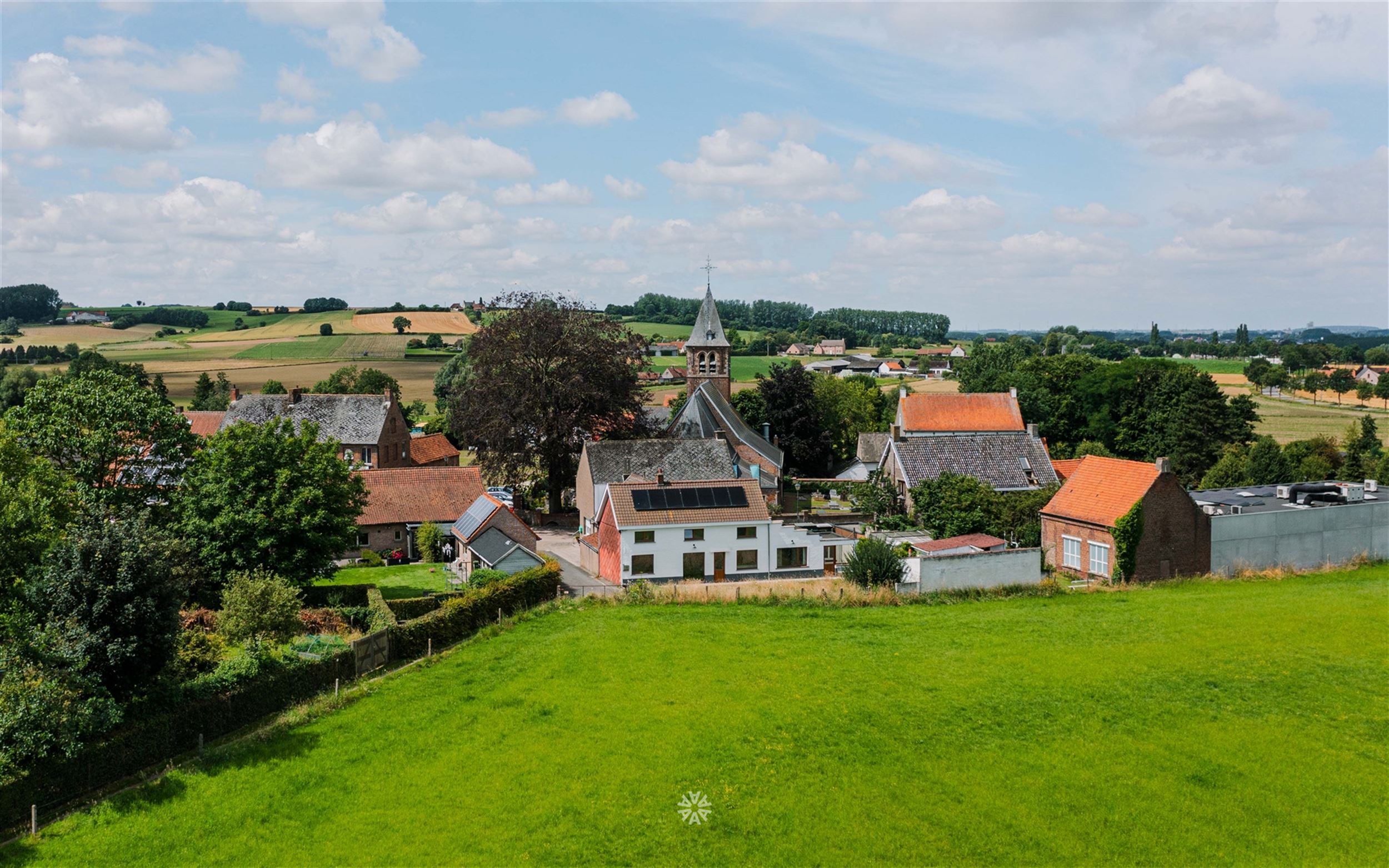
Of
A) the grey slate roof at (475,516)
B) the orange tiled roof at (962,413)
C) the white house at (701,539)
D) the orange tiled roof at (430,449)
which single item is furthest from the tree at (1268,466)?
the orange tiled roof at (430,449)

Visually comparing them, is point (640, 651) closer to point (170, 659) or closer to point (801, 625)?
point (801, 625)

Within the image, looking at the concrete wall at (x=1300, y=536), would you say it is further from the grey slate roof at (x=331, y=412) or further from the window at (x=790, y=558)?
the grey slate roof at (x=331, y=412)

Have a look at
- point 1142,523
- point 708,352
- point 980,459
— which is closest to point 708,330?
point 708,352

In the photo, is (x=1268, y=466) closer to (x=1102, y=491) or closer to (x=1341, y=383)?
(x=1102, y=491)

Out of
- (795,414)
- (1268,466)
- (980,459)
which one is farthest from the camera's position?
(795,414)

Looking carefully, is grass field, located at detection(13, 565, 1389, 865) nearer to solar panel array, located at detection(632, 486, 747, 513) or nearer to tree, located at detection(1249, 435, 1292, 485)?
solar panel array, located at detection(632, 486, 747, 513)
